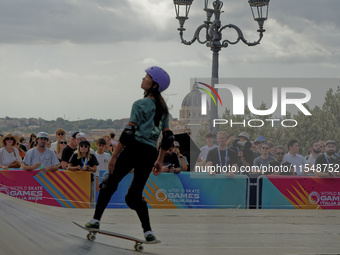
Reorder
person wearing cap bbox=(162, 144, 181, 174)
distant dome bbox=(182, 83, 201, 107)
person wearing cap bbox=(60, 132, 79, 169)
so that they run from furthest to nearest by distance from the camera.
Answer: distant dome bbox=(182, 83, 201, 107) < person wearing cap bbox=(60, 132, 79, 169) < person wearing cap bbox=(162, 144, 181, 174)

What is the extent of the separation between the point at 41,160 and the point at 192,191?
2935mm

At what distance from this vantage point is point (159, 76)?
5828mm

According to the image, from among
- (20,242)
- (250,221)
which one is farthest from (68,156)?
(20,242)

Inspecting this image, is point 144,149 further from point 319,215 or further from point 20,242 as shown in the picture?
point 319,215

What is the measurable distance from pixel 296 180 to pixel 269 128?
4051 cm

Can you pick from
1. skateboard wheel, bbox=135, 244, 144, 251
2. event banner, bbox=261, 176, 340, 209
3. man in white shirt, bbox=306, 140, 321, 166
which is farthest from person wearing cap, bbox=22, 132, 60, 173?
skateboard wheel, bbox=135, 244, 144, 251

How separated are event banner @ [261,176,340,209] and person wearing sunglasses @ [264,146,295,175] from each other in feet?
1.13

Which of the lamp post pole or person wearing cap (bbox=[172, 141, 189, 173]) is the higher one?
the lamp post pole

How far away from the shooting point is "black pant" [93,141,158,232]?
5.79 metres

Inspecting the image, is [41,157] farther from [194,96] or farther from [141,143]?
[194,96]

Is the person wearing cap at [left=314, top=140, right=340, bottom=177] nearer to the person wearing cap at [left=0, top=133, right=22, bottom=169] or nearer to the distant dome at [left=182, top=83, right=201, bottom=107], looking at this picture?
the distant dome at [left=182, top=83, right=201, bottom=107]

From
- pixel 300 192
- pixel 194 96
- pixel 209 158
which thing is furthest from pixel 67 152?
pixel 194 96

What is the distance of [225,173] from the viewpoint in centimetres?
1166

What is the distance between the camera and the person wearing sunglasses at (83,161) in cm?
1138
